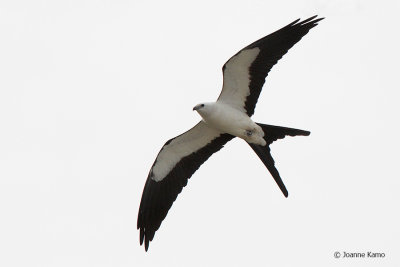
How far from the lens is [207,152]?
50.5ft

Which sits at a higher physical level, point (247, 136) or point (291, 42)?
point (291, 42)

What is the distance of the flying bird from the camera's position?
46.3 feet

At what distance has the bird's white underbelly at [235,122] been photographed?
1455 centimetres

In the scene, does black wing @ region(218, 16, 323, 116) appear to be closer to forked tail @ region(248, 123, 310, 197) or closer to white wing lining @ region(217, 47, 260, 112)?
white wing lining @ region(217, 47, 260, 112)

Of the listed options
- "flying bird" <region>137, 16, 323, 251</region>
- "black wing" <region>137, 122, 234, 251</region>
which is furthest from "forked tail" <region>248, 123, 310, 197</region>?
"black wing" <region>137, 122, 234, 251</region>

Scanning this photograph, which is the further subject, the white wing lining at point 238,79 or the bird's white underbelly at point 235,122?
the bird's white underbelly at point 235,122

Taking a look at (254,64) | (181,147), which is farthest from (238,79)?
(181,147)

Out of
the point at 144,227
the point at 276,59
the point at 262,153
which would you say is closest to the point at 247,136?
the point at 262,153

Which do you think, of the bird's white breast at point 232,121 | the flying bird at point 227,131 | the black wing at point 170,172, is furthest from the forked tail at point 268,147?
the black wing at point 170,172

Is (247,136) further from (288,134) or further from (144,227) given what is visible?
(144,227)

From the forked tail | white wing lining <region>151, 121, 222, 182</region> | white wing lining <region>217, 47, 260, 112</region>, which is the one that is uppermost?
white wing lining <region>217, 47, 260, 112</region>

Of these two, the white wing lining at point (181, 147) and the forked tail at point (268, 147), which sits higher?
the white wing lining at point (181, 147)

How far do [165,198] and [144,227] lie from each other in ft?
2.10

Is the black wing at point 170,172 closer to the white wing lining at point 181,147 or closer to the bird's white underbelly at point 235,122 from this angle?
the white wing lining at point 181,147
